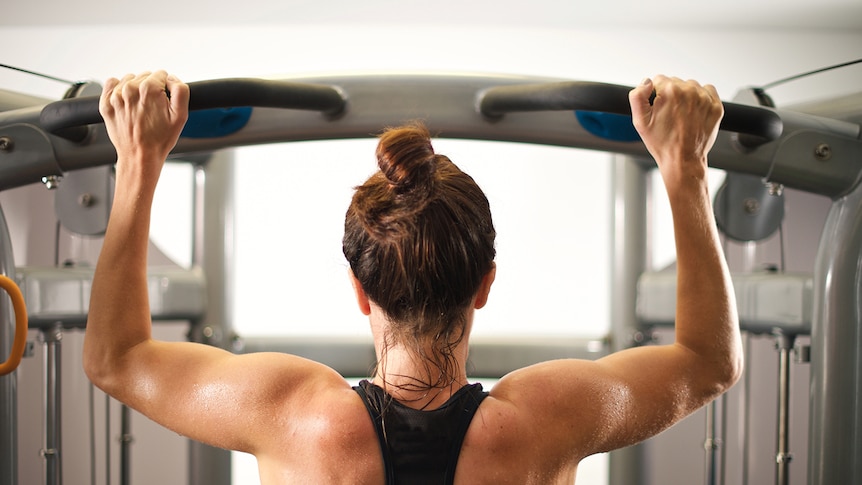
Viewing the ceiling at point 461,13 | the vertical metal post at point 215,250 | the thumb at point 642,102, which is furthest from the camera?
the ceiling at point 461,13

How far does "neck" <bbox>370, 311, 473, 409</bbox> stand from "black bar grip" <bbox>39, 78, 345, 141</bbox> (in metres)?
0.31

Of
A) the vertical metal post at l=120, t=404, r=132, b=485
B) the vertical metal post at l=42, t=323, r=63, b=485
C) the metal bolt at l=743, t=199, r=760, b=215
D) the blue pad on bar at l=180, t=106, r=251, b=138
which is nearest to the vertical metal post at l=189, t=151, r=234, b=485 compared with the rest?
the vertical metal post at l=120, t=404, r=132, b=485

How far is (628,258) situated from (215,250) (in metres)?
1.02

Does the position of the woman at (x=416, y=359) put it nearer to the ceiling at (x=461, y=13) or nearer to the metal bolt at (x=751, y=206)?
the metal bolt at (x=751, y=206)

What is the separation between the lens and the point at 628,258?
6.45 feet

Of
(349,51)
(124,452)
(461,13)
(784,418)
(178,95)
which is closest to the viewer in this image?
(178,95)

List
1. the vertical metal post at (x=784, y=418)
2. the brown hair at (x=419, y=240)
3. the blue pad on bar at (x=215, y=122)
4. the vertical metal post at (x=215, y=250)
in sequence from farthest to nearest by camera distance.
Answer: the vertical metal post at (x=215, y=250) → the vertical metal post at (x=784, y=418) → the blue pad on bar at (x=215, y=122) → the brown hair at (x=419, y=240)

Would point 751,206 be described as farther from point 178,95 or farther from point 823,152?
point 178,95

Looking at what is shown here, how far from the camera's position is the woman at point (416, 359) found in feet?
2.77

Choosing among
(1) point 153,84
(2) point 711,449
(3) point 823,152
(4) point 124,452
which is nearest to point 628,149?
(3) point 823,152

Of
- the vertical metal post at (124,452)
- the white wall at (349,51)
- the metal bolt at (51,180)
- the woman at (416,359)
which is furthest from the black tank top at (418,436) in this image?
the white wall at (349,51)

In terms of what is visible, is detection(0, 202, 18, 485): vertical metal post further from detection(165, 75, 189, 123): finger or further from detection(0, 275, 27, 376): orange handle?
detection(165, 75, 189, 123): finger

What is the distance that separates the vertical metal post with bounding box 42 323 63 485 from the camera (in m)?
1.40

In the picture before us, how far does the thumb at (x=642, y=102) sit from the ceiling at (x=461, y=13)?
1763mm
